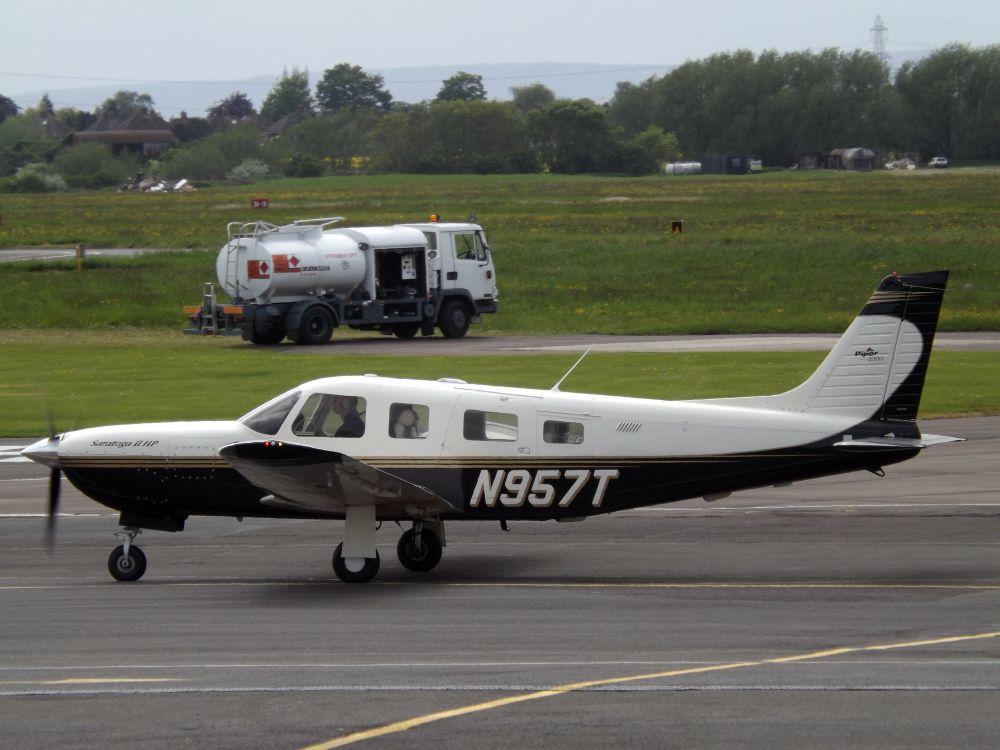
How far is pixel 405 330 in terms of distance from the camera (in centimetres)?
4272

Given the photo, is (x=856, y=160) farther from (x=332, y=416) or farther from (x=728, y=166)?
(x=332, y=416)

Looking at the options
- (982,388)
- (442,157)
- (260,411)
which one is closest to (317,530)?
(260,411)

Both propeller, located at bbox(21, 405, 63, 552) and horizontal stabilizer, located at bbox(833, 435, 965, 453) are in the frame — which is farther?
propeller, located at bbox(21, 405, 63, 552)

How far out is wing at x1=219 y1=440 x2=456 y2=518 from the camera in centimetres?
1323

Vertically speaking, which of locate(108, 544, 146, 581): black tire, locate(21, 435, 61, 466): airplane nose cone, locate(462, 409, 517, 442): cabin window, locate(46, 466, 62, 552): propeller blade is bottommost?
locate(108, 544, 146, 581): black tire

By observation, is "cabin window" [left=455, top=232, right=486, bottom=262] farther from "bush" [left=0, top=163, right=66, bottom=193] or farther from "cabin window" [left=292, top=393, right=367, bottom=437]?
"bush" [left=0, top=163, right=66, bottom=193]

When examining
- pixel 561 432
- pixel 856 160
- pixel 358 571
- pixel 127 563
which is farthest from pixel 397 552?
pixel 856 160

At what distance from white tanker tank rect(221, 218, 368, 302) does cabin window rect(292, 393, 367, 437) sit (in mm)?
26238

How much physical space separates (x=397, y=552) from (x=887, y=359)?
560cm

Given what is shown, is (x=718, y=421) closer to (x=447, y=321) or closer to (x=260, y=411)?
(x=260, y=411)

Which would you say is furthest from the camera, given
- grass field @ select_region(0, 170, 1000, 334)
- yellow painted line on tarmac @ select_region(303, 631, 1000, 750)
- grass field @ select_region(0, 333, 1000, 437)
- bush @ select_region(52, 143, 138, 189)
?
bush @ select_region(52, 143, 138, 189)

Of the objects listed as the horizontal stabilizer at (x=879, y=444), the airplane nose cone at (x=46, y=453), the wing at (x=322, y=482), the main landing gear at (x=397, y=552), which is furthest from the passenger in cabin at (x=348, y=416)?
the horizontal stabilizer at (x=879, y=444)

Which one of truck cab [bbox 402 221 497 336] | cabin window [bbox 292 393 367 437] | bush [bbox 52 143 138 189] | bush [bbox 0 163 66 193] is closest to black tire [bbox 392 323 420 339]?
truck cab [bbox 402 221 497 336]

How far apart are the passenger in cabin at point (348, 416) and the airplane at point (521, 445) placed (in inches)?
0.6
